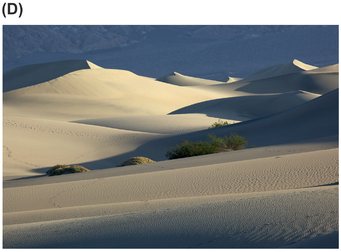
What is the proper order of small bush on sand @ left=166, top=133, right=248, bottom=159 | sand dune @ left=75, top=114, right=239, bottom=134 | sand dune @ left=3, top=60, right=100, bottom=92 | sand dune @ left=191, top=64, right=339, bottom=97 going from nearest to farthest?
small bush on sand @ left=166, top=133, right=248, bottom=159 < sand dune @ left=75, top=114, right=239, bottom=134 < sand dune @ left=191, top=64, right=339, bottom=97 < sand dune @ left=3, top=60, right=100, bottom=92

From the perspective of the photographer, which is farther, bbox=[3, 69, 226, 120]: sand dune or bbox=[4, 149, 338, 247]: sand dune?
bbox=[3, 69, 226, 120]: sand dune

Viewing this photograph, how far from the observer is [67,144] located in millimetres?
18656

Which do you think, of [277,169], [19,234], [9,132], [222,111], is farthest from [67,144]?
[222,111]

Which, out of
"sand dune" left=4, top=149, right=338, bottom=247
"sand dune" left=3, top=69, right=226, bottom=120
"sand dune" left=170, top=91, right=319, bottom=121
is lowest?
"sand dune" left=4, top=149, right=338, bottom=247

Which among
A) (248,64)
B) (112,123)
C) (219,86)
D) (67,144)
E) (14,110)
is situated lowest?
(67,144)

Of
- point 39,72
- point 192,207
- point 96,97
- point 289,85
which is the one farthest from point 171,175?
point 39,72

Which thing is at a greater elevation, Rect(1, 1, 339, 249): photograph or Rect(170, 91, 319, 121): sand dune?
Rect(170, 91, 319, 121): sand dune

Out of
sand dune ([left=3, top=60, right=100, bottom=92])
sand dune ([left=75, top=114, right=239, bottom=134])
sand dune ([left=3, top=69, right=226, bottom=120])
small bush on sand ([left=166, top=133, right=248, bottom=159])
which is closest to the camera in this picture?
small bush on sand ([left=166, top=133, right=248, bottom=159])

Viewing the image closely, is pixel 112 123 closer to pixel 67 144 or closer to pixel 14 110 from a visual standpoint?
pixel 67 144

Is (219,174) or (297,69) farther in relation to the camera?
(297,69)

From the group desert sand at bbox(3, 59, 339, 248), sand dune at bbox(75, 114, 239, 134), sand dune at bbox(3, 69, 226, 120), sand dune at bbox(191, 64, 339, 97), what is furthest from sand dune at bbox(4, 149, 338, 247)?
sand dune at bbox(191, 64, 339, 97)

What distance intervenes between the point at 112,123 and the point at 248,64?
14973 centimetres

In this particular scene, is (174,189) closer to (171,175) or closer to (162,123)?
(171,175)

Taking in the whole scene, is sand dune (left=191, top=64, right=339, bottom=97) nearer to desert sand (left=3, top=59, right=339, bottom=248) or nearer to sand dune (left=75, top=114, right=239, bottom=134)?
sand dune (left=75, top=114, right=239, bottom=134)
